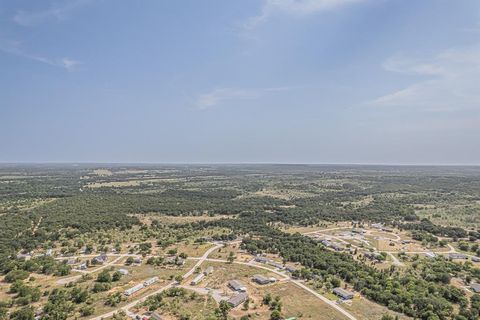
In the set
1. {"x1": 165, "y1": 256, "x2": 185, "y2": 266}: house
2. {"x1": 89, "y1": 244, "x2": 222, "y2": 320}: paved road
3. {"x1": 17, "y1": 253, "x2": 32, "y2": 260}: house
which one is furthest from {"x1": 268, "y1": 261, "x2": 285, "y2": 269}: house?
{"x1": 17, "y1": 253, "x2": 32, "y2": 260}: house

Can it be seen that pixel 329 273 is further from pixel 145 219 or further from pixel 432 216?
pixel 432 216

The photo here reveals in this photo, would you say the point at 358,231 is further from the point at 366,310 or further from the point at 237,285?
the point at 237,285

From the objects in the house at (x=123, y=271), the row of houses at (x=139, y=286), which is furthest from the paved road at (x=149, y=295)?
the house at (x=123, y=271)

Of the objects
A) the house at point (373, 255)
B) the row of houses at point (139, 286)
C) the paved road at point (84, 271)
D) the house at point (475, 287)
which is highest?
the row of houses at point (139, 286)

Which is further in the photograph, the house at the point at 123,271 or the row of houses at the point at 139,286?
the house at the point at 123,271

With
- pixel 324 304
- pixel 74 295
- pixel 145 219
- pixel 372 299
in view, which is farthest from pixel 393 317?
pixel 145 219

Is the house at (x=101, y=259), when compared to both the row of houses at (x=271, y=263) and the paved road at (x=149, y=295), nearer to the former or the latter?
the paved road at (x=149, y=295)
